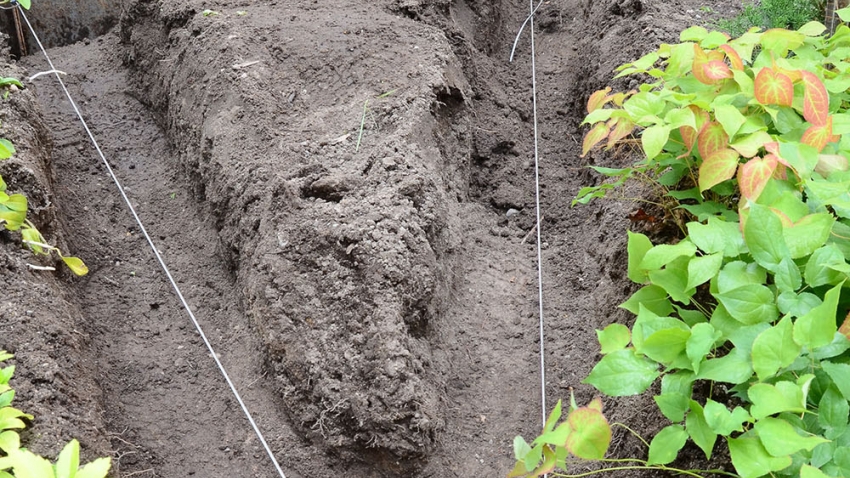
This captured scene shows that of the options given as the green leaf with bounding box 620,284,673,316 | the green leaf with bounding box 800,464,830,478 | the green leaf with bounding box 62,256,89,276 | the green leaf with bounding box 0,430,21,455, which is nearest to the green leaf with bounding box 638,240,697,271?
the green leaf with bounding box 620,284,673,316

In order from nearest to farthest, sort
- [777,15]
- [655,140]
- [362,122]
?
[655,140] < [362,122] < [777,15]

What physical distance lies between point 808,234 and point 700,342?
Answer: 1.20ft

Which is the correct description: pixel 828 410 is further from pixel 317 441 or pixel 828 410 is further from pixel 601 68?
pixel 601 68

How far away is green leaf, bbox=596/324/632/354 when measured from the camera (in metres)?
1.76

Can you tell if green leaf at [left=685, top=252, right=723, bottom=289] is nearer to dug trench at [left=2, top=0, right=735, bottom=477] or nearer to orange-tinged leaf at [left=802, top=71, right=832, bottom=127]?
orange-tinged leaf at [left=802, top=71, right=832, bottom=127]

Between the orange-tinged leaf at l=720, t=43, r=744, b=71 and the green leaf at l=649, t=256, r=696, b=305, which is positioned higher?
the orange-tinged leaf at l=720, t=43, r=744, b=71

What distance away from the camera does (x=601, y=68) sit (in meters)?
4.06

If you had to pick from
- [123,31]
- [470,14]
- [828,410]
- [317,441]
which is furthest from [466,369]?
[123,31]

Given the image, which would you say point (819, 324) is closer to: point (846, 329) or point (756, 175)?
point (846, 329)

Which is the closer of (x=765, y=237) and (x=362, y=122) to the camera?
(x=765, y=237)

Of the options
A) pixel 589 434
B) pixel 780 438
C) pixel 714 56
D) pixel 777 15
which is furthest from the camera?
pixel 777 15

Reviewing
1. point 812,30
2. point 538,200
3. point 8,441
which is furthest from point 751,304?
point 538,200

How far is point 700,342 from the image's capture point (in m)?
1.62

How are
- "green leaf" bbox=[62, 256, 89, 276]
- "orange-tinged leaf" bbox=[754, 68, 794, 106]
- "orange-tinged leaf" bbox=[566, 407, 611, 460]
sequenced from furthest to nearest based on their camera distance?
1. "green leaf" bbox=[62, 256, 89, 276]
2. "orange-tinged leaf" bbox=[754, 68, 794, 106]
3. "orange-tinged leaf" bbox=[566, 407, 611, 460]
